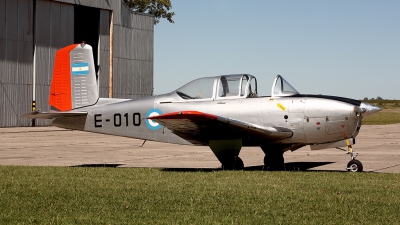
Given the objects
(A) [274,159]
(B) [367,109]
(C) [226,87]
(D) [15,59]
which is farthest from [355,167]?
(D) [15,59]

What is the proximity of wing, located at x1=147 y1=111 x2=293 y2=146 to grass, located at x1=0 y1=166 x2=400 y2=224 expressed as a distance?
3.39 ft

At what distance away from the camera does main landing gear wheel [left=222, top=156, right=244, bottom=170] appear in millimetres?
12852

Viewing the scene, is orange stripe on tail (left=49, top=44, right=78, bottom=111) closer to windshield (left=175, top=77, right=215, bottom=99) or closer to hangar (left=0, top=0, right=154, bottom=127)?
windshield (left=175, top=77, right=215, bottom=99)

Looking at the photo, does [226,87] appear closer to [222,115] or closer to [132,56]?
[222,115]

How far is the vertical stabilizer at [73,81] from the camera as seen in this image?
14711 mm

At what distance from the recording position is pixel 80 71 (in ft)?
48.8

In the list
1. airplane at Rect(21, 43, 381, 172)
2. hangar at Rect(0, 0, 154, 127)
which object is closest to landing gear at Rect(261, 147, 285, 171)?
airplane at Rect(21, 43, 381, 172)

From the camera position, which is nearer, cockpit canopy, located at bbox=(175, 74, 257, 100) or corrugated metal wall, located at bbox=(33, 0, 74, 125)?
cockpit canopy, located at bbox=(175, 74, 257, 100)

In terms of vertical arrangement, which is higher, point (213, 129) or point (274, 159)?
point (213, 129)

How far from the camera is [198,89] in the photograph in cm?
1330

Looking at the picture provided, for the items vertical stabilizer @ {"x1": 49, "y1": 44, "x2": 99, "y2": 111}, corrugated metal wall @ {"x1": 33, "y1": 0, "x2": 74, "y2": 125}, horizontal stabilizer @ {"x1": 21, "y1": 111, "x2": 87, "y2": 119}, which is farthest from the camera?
corrugated metal wall @ {"x1": 33, "y1": 0, "x2": 74, "y2": 125}

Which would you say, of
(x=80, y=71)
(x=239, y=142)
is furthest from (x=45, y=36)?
(x=239, y=142)

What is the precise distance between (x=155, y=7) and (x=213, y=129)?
62.9 meters

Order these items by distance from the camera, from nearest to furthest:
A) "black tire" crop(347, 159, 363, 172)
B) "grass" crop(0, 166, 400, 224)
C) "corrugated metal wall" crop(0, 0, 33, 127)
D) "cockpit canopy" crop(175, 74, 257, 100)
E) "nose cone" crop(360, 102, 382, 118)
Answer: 1. "grass" crop(0, 166, 400, 224)
2. "nose cone" crop(360, 102, 382, 118)
3. "black tire" crop(347, 159, 363, 172)
4. "cockpit canopy" crop(175, 74, 257, 100)
5. "corrugated metal wall" crop(0, 0, 33, 127)
